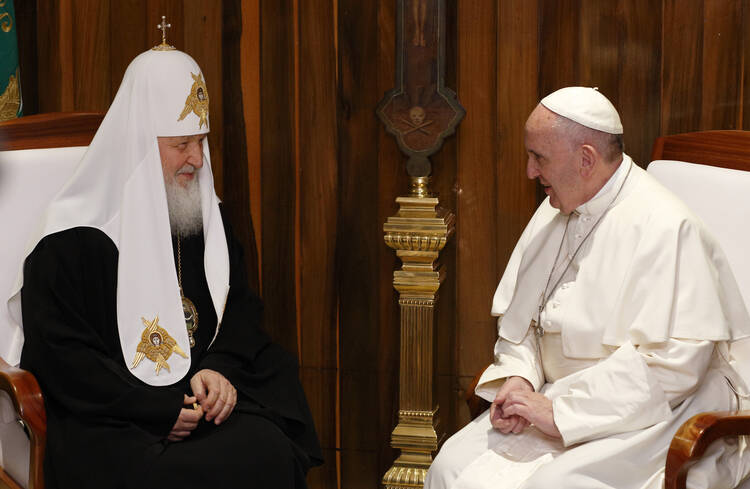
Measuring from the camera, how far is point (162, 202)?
3.68 metres

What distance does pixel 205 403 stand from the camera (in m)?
3.50

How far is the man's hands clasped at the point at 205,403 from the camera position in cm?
342

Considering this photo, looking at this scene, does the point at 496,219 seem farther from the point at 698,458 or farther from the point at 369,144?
the point at 698,458

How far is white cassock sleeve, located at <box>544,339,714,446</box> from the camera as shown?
304 cm

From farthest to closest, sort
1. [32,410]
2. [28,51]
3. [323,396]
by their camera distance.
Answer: [28,51] < [323,396] < [32,410]

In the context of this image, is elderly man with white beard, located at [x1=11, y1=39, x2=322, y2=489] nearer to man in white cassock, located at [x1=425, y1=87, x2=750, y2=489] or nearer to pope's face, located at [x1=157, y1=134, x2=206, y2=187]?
pope's face, located at [x1=157, y1=134, x2=206, y2=187]

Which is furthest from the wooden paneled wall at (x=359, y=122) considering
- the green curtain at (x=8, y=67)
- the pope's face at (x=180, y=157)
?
the pope's face at (x=180, y=157)

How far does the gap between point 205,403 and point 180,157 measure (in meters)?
0.94

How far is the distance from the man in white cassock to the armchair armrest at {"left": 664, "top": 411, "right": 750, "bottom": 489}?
0.47 ft

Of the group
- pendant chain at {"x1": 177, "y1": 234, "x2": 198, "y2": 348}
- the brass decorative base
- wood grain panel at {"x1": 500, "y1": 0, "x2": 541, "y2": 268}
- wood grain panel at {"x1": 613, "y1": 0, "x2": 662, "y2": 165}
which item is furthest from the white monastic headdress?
wood grain panel at {"x1": 613, "y1": 0, "x2": 662, "y2": 165}

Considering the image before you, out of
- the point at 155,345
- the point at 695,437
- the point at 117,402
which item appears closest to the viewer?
the point at 695,437

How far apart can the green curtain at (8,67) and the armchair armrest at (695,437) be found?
2940 mm

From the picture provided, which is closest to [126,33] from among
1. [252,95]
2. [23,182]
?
[252,95]

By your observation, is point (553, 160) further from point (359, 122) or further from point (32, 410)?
point (32, 410)
